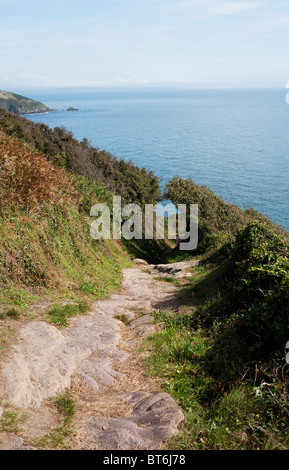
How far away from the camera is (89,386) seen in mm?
5992

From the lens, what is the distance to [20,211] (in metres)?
12.0

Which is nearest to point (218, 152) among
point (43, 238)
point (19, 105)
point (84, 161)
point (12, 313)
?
point (84, 161)

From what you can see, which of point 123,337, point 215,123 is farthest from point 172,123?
point 123,337

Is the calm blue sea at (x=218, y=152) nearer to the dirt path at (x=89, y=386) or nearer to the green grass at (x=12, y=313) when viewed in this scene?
the dirt path at (x=89, y=386)

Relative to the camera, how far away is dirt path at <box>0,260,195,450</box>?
4523 millimetres

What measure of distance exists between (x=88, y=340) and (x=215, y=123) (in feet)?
590

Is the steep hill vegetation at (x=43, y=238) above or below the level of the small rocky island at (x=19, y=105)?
below

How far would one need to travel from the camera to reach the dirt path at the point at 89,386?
452cm

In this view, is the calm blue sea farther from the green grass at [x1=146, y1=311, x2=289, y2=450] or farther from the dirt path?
the green grass at [x1=146, y1=311, x2=289, y2=450]

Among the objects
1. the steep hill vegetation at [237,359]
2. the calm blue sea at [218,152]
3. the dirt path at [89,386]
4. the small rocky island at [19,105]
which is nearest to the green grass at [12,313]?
the dirt path at [89,386]

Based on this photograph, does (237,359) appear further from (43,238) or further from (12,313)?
(43,238)

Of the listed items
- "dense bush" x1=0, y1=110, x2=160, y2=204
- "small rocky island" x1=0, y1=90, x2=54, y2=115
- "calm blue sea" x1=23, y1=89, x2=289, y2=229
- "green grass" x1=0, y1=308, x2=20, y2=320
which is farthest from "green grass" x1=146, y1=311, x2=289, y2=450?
"small rocky island" x1=0, y1=90, x2=54, y2=115

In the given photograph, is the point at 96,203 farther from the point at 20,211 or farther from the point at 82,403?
the point at 82,403

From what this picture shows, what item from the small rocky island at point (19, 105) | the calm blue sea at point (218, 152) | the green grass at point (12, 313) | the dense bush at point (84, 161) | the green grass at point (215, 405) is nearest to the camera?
the green grass at point (215, 405)
